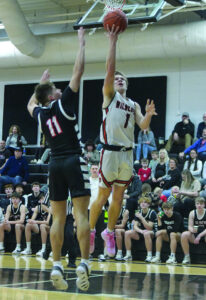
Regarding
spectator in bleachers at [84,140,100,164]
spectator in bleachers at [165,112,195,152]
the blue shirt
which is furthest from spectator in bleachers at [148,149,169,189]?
the blue shirt

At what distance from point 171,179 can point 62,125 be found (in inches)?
353

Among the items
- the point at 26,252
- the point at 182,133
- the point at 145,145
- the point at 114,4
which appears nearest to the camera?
the point at 114,4

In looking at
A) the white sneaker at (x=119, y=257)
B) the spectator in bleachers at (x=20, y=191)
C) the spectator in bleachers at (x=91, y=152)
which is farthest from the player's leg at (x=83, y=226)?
the spectator in bleachers at (x=91, y=152)

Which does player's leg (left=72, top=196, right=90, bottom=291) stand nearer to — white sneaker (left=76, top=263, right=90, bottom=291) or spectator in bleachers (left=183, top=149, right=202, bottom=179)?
white sneaker (left=76, top=263, right=90, bottom=291)

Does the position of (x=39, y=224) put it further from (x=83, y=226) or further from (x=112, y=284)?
(x=83, y=226)

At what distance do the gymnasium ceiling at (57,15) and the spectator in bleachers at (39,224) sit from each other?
28.3 ft

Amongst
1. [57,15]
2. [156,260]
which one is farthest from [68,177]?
[57,15]

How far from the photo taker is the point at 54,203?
6414 mm

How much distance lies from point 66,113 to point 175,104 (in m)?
15.2

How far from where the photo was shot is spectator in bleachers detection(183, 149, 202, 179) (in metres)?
15.1

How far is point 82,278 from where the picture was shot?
19.2 feet

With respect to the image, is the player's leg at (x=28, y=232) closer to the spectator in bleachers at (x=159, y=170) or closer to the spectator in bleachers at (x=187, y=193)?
the spectator in bleachers at (x=159, y=170)

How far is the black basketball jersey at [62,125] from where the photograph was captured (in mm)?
6207

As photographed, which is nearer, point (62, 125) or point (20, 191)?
point (62, 125)
